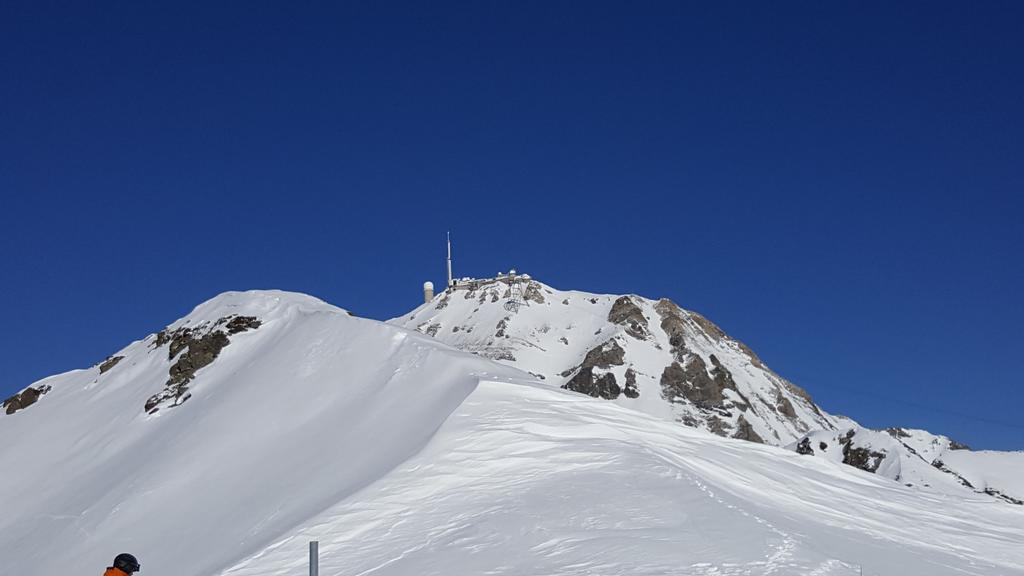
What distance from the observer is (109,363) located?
2217 inches

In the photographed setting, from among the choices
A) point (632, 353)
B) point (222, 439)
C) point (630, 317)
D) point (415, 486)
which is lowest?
point (415, 486)

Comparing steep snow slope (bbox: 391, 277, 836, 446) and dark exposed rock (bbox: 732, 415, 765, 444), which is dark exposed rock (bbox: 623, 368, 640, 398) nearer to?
steep snow slope (bbox: 391, 277, 836, 446)

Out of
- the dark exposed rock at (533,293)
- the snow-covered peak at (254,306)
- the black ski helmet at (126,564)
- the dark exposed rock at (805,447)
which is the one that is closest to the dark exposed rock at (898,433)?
the dark exposed rock at (805,447)

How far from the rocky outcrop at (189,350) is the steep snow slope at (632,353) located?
59.4 meters

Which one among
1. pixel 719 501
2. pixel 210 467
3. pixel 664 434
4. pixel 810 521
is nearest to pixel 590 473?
pixel 719 501

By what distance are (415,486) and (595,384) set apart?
9010cm

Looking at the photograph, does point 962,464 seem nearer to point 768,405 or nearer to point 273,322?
point 273,322

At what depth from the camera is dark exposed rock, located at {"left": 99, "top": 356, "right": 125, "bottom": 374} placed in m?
55.5

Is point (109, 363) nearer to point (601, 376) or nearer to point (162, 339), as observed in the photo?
point (162, 339)

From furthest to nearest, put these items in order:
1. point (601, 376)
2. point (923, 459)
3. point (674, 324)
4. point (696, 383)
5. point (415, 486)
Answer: point (674, 324)
point (696, 383)
point (601, 376)
point (923, 459)
point (415, 486)

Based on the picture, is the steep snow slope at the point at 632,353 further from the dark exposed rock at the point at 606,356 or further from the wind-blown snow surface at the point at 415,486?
the wind-blown snow surface at the point at 415,486

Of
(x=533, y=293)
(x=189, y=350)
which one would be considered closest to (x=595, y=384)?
(x=533, y=293)

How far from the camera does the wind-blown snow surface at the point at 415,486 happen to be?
15984 mm

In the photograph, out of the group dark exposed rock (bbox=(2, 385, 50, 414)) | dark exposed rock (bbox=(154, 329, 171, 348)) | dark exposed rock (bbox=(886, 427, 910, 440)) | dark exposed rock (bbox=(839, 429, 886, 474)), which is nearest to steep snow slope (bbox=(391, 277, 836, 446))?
dark exposed rock (bbox=(886, 427, 910, 440))
